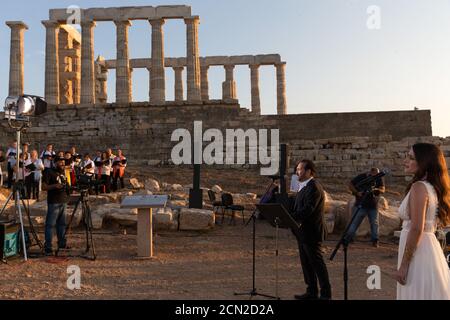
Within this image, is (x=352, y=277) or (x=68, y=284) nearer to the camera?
(x=68, y=284)

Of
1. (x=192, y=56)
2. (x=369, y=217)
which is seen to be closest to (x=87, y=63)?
(x=192, y=56)

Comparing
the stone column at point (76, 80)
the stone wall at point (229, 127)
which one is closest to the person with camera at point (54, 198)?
the stone wall at point (229, 127)

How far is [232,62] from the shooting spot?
38719mm

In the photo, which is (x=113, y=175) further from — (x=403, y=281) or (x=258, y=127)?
(x=403, y=281)

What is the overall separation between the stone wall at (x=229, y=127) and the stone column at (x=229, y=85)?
11604mm

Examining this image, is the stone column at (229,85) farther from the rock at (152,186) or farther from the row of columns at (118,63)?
the rock at (152,186)

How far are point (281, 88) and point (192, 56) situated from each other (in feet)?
34.2

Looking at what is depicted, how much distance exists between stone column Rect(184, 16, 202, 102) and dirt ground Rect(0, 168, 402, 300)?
67.0 feet

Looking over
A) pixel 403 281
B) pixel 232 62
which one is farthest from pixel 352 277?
pixel 232 62

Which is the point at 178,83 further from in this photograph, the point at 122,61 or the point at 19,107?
the point at 19,107

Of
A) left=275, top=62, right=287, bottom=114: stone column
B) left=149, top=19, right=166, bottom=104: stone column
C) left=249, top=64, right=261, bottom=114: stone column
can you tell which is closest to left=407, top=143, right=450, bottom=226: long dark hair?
left=149, top=19, right=166, bottom=104: stone column

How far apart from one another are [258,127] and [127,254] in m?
17.4

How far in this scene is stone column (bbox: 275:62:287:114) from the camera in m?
38.3

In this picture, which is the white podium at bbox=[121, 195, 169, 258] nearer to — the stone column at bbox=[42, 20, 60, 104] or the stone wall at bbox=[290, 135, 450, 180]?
the stone wall at bbox=[290, 135, 450, 180]
